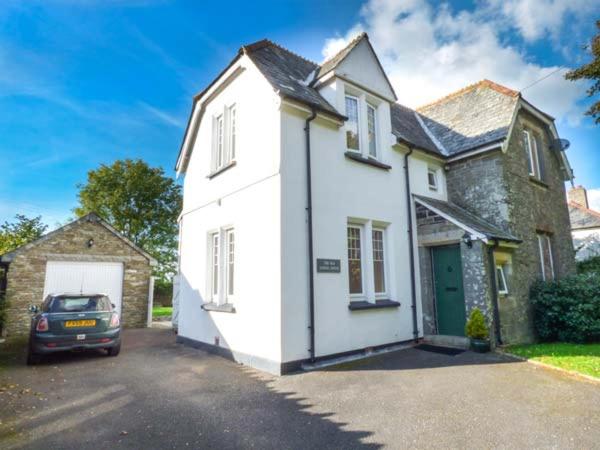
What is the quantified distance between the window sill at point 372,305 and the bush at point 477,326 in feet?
5.93

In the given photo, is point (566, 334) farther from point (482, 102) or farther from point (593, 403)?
point (482, 102)

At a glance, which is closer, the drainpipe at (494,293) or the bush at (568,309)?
the drainpipe at (494,293)

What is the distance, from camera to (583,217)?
80.0 feet

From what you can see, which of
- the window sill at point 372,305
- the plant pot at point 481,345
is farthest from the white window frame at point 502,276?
the window sill at point 372,305

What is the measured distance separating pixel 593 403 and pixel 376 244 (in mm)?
5234

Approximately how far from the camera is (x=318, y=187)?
7.59 metres

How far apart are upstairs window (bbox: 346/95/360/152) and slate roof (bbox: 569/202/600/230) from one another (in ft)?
80.6

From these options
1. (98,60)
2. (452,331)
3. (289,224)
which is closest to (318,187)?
(289,224)

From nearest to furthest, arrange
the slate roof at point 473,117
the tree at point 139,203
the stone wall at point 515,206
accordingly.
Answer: the stone wall at point 515,206
the slate roof at point 473,117
the tree at point 139,203

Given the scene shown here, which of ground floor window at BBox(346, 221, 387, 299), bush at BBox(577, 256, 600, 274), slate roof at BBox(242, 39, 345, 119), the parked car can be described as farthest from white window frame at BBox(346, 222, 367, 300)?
bush at BBox(577, 256, 600, 274)

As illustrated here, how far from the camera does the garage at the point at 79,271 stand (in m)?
13.3

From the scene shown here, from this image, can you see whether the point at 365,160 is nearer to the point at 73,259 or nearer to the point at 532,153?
the point at 532,153

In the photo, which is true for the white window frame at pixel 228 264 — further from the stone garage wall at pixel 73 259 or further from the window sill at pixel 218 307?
the stone garage wall at pixel 73 259

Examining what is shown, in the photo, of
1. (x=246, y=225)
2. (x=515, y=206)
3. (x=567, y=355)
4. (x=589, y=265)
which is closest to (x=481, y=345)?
(x=567, y=355)
